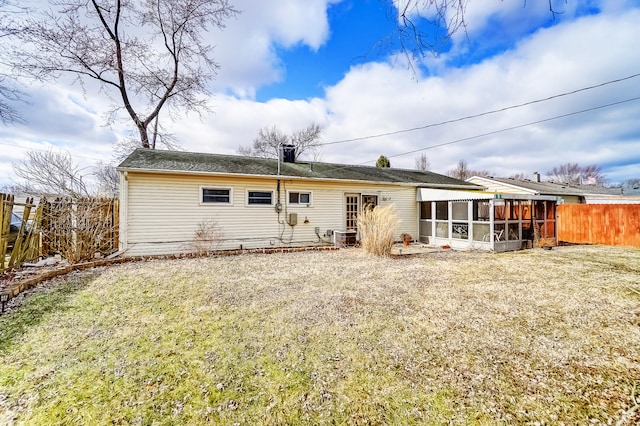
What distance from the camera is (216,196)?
9344mm

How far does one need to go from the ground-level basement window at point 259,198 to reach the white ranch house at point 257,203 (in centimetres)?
4

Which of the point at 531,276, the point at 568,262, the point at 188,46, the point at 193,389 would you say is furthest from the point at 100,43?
the point at 568,262

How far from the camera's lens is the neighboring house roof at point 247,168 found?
8.73 metres

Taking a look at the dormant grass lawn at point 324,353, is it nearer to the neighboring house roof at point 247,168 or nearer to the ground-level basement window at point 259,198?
the neighboring house roof at point 247,168

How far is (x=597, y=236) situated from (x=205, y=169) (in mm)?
15958

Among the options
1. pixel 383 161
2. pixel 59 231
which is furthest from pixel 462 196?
pixel 59 231

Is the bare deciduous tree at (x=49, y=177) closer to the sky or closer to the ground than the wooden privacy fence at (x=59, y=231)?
closer to the sky

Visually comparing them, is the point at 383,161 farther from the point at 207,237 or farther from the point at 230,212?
the point at 207,237

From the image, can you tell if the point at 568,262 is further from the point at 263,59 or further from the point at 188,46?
the point at 188,46

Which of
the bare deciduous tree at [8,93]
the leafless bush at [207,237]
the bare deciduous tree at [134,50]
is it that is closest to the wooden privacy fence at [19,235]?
the bare deciduous tree at [8,93]

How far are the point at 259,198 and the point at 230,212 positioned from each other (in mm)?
1154

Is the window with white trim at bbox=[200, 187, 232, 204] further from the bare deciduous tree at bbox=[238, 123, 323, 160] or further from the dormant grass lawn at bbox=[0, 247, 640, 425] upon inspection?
the bare deciduous tree at bbox=[238, 123, 323, 160]

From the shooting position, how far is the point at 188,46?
14898 millimetres

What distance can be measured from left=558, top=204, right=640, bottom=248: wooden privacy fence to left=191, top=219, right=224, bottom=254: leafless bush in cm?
1510
